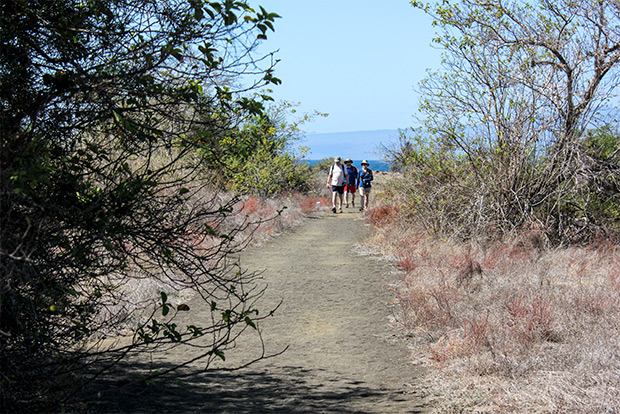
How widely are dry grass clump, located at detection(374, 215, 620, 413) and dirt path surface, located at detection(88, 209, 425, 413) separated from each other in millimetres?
318

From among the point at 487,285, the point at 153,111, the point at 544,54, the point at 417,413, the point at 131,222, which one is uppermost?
the point at 544,54

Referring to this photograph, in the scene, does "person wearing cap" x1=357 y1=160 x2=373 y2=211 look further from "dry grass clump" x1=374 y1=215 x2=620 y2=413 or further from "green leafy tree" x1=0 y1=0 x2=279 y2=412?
"green leafy tree" x1=0 y1=0 x2=279 y2=412

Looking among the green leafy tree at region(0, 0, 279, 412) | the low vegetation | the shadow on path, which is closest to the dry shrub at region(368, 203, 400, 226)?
the low vegetation

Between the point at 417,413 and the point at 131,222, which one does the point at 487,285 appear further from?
the point at 131,222

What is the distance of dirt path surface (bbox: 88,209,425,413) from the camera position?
17.2ft

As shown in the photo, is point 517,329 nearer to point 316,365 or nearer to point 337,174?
point 316,365

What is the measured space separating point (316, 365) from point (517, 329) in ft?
6.18

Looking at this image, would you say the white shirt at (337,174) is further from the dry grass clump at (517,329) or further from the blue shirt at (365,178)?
the dry grass clump at (517,329)

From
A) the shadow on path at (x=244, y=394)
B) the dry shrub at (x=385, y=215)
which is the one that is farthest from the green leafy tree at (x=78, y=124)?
the dry shrub at (x=385, y=215)

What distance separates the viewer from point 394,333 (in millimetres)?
7375

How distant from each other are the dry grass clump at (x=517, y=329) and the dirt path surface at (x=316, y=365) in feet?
1.04

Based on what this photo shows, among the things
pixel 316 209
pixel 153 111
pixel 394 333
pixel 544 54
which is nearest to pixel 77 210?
pixel 153 111

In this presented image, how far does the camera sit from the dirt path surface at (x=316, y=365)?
5.23 meters

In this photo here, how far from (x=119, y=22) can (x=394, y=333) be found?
454cm
